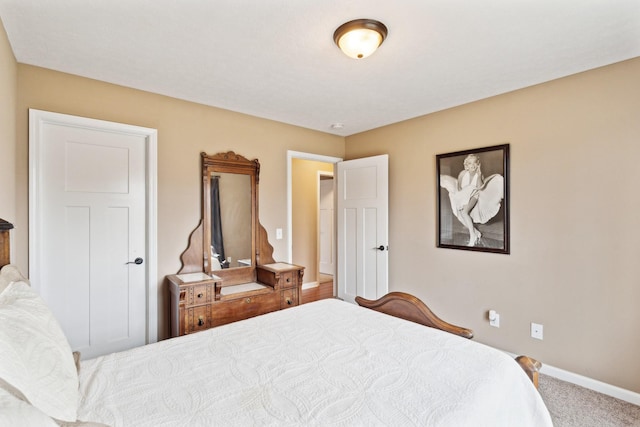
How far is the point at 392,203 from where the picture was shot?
12.4ft

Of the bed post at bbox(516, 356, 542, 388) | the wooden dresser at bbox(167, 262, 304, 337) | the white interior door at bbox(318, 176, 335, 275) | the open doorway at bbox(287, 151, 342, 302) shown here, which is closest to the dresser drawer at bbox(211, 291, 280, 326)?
the wooden dresser at bbox(167, 262, 304, 337)

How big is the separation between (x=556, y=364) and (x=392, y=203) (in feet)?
6.97

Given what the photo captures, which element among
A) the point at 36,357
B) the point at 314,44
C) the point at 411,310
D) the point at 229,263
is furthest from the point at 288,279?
the point at 36,357

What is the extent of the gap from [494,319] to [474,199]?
1143mm

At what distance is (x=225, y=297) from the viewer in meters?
2.85

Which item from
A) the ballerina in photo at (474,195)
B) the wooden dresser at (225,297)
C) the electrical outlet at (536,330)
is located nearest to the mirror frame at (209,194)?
the wooden dresser at (225,297)

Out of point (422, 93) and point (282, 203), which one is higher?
point (422, 93)

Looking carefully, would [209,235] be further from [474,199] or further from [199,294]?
[474,199]

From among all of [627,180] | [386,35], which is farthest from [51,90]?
[627,180]

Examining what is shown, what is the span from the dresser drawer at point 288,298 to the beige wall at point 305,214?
185 centimetres

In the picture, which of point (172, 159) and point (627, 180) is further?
point (172, 159)

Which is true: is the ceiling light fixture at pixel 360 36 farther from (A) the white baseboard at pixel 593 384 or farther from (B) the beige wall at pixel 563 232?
(A) the white baseboard at pixel 593 384

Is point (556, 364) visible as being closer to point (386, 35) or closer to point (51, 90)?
point (386, 35)

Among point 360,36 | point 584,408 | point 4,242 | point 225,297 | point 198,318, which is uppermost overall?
point 360,36
